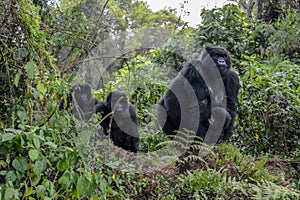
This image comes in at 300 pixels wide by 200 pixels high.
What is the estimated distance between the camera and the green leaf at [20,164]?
1.84 metres

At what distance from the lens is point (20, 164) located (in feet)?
6.07

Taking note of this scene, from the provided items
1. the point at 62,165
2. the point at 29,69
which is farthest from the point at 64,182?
the point at 29,69

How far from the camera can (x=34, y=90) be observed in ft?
6.75

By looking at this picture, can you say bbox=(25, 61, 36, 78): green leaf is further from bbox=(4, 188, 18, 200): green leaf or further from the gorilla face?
the gorilla face

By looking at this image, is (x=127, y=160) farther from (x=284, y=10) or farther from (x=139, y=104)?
(x=284, y=10)

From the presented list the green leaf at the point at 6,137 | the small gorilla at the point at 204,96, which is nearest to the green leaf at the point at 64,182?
the green leaf at the point at 6,137

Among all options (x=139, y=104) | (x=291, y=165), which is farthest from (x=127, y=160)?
(x=139, y=104)

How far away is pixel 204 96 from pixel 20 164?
320cm

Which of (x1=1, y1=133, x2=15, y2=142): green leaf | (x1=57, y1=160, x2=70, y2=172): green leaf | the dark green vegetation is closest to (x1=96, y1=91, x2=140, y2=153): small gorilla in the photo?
the dark green vegetation

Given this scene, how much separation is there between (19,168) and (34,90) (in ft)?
1.35

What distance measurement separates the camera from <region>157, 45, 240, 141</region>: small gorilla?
476 cm

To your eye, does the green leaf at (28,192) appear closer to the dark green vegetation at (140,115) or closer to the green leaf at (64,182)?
the dark green vegetation at (140,115)

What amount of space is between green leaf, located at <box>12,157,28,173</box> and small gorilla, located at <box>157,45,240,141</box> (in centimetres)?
309

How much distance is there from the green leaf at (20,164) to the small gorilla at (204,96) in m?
3.09
